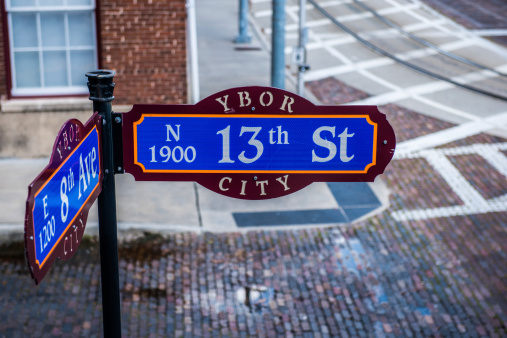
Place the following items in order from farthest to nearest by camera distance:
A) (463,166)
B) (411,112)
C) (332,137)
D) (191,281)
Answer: (411,112) < (463,166) < (191,281) < (332,137)

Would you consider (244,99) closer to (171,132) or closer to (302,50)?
(171,132)

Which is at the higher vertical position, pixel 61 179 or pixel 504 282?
pixel 61 179

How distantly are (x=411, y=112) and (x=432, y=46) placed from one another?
7.15m

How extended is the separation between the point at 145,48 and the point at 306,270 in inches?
216

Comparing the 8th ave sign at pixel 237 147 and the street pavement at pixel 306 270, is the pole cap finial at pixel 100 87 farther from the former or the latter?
the street pavement at pixel 306 270

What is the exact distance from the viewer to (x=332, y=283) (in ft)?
27.7

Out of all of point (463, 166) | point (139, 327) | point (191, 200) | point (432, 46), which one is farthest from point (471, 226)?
point (432, 46)

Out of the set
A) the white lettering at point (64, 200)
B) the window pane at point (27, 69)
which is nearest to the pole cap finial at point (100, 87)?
the white lettering at point (64, 200)

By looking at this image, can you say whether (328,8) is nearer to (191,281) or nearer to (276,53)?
(276,53)

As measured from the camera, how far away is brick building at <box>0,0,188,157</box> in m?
11.9

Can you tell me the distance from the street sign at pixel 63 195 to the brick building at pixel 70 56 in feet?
29.9

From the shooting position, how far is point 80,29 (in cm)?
1201

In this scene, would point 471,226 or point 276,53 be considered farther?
point 276,53

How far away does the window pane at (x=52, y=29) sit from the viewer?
11.9m
